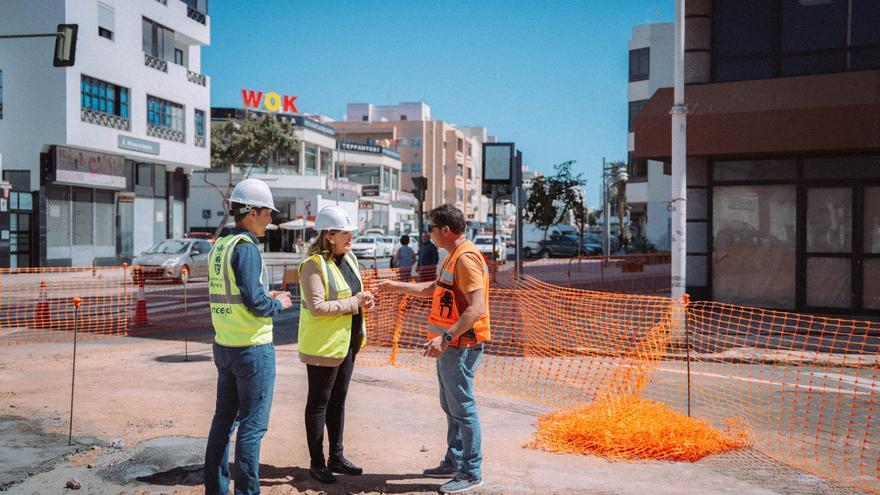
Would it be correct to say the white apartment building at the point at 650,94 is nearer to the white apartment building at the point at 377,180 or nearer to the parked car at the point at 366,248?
the parked car at the point at 366,248

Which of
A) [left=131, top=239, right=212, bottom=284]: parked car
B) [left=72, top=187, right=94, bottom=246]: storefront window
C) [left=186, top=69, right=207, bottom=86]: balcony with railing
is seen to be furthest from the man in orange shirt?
[left=186, top=69, right=207, bottom=86]: balcony with railing

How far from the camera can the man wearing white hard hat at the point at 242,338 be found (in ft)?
14.1

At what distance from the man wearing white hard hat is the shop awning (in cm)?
1131

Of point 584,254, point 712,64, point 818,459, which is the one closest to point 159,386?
point 818,459

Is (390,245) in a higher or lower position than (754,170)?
lower

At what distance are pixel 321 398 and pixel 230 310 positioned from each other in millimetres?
997

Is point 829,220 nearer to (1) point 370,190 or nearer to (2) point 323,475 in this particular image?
(2) point 323,475

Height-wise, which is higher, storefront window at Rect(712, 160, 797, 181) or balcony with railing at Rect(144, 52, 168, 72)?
balcony with railing at Rect(144, 52, 168, 72)

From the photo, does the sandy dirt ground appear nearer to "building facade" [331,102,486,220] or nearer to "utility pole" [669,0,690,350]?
"utility pole" [669,0,690,350]

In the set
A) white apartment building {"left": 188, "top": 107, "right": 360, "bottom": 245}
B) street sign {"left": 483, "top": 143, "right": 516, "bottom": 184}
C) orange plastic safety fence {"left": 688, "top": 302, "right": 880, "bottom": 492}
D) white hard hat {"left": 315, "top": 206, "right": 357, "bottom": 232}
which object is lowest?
orange plastic safety fence {"left": 688, "top": 302, "right": 880, "bottom": 492}

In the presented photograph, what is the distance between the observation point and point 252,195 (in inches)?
176

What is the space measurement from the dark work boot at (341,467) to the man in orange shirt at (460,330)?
2.18ft

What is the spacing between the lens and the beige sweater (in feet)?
15.8

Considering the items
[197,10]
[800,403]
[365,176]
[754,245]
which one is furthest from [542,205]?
[800,403]
